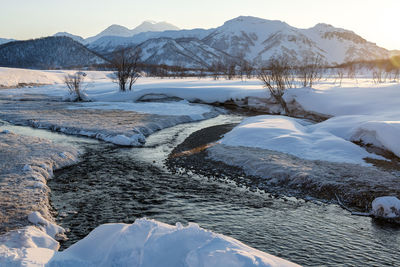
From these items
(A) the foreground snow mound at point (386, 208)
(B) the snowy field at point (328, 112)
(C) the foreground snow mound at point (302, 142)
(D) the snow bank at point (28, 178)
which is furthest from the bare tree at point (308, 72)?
(D) the snow bank at point (28, 178)

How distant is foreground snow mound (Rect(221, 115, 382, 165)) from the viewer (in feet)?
44.3

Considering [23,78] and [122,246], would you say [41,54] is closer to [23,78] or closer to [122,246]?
[23,78]

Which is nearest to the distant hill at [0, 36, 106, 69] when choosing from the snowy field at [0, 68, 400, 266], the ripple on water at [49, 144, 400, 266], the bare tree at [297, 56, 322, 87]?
the bare tree at [297, 56, 322, 87]

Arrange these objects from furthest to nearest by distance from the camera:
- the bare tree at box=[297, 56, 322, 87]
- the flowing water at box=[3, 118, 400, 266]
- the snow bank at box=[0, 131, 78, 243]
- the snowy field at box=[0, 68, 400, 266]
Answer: the bare tree at box=[297, 56, 322, 87] → the snow bank at box=[0, 131, 78, 243] → the flowing water at box=[3, 118, 400, 266] → the snowy field at box=[0, 68, 400, 266]

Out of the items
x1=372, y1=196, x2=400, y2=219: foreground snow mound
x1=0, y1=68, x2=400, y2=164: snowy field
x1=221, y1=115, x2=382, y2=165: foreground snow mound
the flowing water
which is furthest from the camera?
x1=0, y1=68, x2=400, y2=164: snowy field

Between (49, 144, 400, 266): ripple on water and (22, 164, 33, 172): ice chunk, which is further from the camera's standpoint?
(22, 164, 33, 172): ice chunk

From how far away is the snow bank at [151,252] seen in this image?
4.56m

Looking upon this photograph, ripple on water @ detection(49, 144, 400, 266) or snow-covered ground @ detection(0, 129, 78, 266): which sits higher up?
snow-covered ground @ detection(0, 129, 78, 266)

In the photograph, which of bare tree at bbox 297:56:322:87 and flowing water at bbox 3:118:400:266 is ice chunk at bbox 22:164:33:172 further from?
bare tree at bbox 297:56:322:87

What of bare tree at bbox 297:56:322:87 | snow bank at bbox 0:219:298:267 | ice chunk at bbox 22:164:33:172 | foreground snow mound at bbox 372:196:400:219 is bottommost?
foreground snow mound at bbox 372:196:400:219

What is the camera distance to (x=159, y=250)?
4844 mm

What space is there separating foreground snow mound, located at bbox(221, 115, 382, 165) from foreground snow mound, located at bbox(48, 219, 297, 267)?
942 cm

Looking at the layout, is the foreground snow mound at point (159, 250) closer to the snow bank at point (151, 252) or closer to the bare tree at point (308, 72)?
the snow bank at point (151, 252)

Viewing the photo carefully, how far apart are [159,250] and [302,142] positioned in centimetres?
1196
